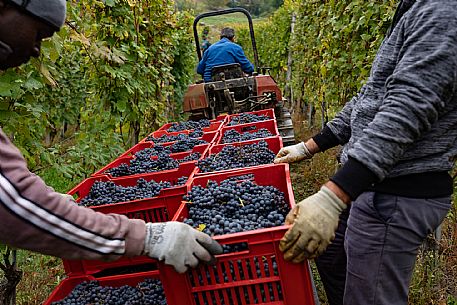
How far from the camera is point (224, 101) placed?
6.43 meters

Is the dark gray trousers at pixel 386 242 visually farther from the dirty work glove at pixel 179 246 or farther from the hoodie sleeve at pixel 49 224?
the hoodie sleeve at pixel 49 224

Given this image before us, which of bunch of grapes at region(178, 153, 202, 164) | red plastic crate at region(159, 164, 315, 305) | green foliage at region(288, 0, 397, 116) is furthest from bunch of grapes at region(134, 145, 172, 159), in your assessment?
red plastic crate at region(159, 164, 315, 305)

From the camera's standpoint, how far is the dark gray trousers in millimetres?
1564

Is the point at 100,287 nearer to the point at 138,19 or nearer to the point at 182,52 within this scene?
the point at 138,19

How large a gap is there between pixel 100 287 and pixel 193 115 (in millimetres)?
4500

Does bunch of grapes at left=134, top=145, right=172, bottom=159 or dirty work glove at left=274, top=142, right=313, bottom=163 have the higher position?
dirty work glove at left=274, top=142, right=313, bottom=163

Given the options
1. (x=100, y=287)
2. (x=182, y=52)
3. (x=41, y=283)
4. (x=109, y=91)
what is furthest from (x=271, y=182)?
(x=182, y=52)

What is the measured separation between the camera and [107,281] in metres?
2.27

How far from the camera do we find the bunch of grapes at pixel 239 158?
2.65 metres

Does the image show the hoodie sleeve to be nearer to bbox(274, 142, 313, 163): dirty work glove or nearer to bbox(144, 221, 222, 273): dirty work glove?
bbox(144, 221, 222, 273): dirty work glove

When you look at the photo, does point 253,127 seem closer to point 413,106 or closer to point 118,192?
point 118,192

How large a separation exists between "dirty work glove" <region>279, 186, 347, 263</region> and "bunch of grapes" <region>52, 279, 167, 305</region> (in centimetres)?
84

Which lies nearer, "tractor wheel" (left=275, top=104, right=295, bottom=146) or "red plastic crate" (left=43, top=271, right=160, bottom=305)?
"red plastic crate" (left=43, top=271, right=160, bottom=305)

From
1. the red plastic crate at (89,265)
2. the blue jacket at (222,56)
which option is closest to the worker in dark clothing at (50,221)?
the red plastic crate at (89,265)
